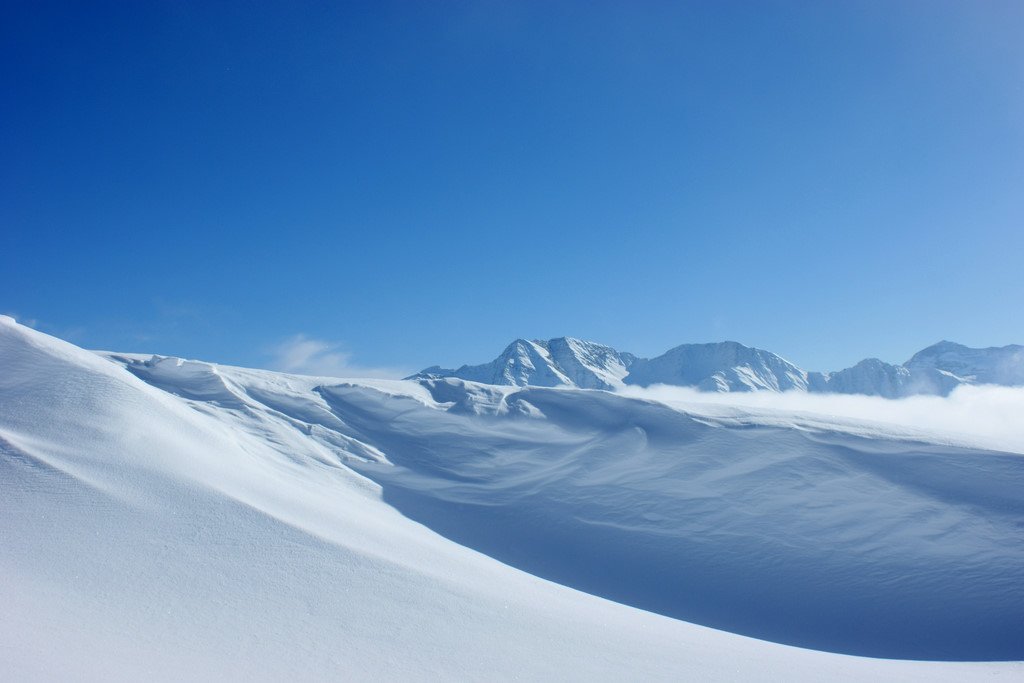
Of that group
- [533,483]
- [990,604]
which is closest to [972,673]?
[990,604]

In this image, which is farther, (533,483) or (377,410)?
(377,410)

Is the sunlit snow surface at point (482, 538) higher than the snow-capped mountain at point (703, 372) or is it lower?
lower

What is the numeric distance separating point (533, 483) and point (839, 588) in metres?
8.07

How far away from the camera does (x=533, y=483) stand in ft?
57.6

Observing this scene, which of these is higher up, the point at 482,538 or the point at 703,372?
the point at 703,372

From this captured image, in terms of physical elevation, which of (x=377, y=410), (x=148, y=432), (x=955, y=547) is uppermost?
(x=377, y=410)

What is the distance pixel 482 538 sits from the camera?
14.9m

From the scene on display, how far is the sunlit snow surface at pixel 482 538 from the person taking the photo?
6.47 metres

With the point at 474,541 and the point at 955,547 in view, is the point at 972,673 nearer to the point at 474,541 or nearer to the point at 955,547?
the point at 955,547

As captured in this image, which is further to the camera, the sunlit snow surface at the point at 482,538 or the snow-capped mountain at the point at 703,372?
the snow-capped mountain at the point at 703,372

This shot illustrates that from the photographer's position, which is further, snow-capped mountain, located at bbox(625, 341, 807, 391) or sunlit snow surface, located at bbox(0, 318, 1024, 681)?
snow-capped mountain, located at bbox(625, 341, 807, 391)

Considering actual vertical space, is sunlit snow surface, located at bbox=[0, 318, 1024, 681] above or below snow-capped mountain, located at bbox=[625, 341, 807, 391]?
below

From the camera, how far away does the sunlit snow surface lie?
647 centimetres

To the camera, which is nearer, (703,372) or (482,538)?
(482,538)
